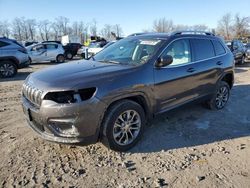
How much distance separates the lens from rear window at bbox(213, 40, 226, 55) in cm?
598

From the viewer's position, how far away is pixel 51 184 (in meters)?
3.32

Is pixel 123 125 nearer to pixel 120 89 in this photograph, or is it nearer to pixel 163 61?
pixel 120 89

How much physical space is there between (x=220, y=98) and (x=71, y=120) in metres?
4.04

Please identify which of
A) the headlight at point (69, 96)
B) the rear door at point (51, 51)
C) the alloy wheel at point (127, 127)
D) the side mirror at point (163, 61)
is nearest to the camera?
the headlight at point (69, 96)

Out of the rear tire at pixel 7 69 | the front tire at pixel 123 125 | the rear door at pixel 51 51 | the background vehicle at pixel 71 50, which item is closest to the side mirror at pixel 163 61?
the front tire at pixel 123 125

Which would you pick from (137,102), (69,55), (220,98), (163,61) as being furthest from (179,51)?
(69,55)

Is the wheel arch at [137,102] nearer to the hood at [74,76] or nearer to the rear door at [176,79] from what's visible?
the rear door at [176,79]

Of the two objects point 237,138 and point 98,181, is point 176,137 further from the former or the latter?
point 98,181

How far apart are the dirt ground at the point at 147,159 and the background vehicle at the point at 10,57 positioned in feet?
23.3

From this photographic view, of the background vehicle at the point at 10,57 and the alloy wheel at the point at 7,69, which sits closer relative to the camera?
the background vehicle at the point at 10,57

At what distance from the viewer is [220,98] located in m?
6.32

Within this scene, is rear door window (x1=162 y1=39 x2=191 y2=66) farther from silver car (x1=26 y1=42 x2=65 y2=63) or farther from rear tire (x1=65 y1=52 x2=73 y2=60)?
rear tire (x1=65 y1=52 x2=73 y2=60)

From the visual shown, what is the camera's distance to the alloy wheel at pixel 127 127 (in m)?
4.02

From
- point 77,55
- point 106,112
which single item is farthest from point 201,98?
point 77,55
